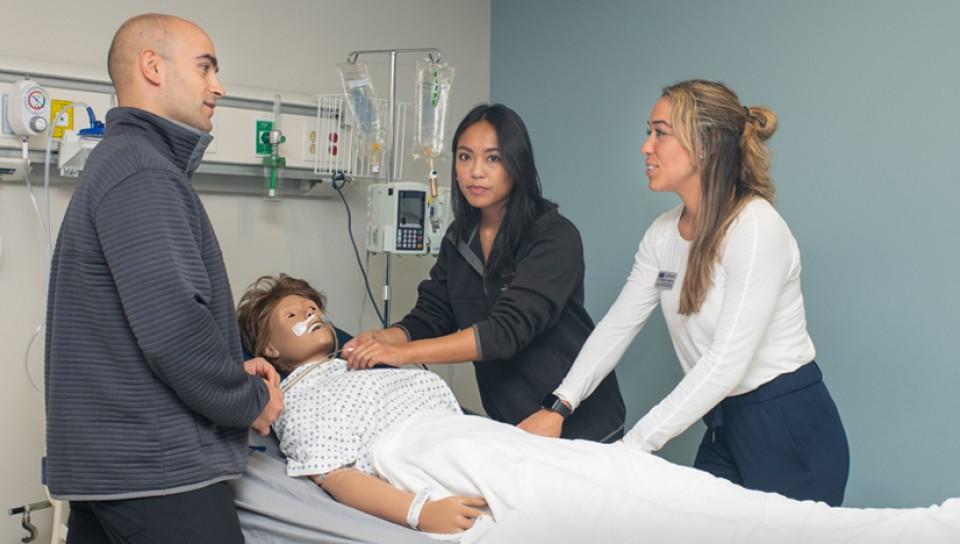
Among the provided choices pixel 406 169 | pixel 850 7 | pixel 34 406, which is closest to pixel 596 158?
pixel 406 169

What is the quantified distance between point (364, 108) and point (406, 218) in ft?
1.43

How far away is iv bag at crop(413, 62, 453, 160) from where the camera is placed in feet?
10.1

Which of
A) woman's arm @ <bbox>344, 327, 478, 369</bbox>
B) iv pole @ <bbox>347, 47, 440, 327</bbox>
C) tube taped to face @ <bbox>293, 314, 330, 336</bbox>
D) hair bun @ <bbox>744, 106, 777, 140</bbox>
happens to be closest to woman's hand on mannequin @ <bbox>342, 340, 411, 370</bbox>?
woman's arm @ <bbox>344, 327, 478, 369</bbox>

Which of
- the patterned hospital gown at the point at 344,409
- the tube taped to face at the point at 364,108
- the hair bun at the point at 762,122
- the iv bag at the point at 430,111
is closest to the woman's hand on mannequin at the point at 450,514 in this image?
the patterned hospital gown at the point at 344,409

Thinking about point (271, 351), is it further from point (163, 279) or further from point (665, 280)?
point (665, 280)

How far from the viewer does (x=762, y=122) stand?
2.08 m

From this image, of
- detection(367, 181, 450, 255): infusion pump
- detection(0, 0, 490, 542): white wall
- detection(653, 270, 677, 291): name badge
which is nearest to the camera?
detection(653, 270, 677, 291): name badge

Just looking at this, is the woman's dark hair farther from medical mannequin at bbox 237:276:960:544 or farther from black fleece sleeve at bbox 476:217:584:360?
medical mannequin at bbox 237:276:960:544

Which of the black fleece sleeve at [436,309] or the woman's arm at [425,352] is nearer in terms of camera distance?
the woman's arm at [425,352]

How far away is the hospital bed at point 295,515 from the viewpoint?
1754 mm

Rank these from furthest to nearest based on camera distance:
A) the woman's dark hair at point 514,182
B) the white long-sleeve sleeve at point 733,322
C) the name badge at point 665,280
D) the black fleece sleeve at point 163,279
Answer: the woman's dark hair at point 514,182, the name badge at point 665,280, the white long-sleeve sleeve at point 733,322, the black fleece sleeve at point 163,279

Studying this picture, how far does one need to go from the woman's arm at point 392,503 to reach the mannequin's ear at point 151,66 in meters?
0.91

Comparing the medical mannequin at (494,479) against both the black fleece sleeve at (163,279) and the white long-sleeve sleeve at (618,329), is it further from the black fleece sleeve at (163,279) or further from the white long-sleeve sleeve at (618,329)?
the black fleece sleeve at (163,279)

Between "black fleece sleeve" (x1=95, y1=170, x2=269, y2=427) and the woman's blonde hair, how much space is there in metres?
1.07
